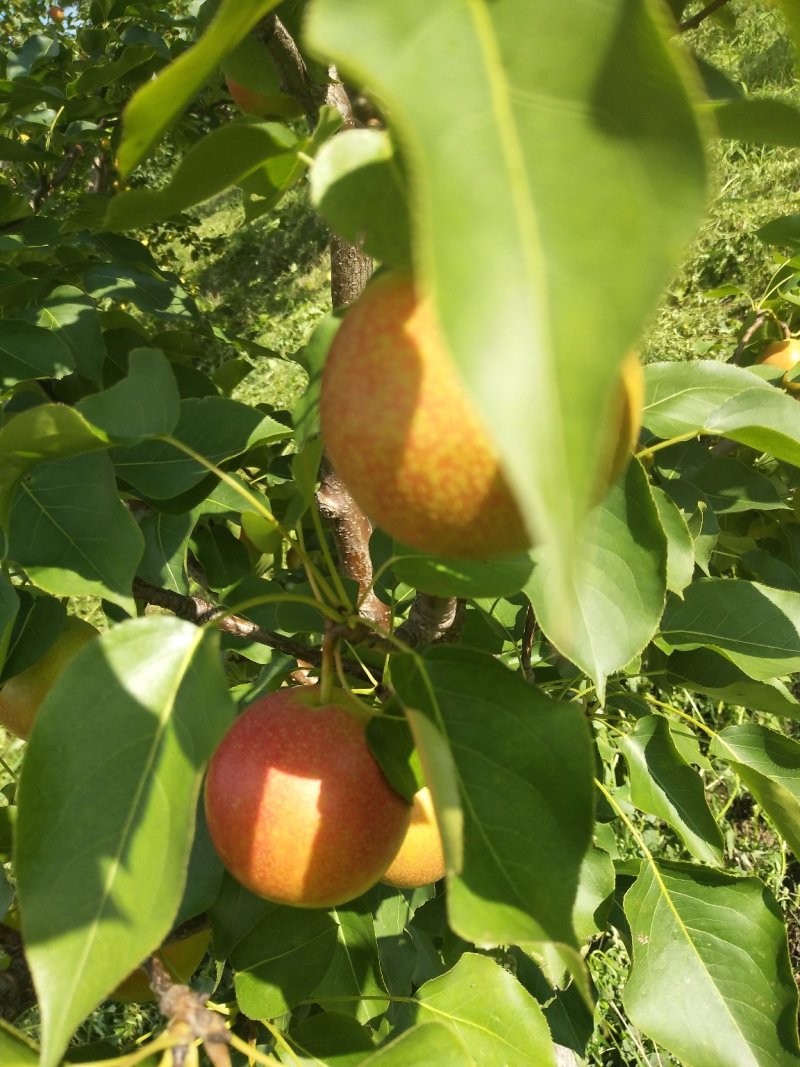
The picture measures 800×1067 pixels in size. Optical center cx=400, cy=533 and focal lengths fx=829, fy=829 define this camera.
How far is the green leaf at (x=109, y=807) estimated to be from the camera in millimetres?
549

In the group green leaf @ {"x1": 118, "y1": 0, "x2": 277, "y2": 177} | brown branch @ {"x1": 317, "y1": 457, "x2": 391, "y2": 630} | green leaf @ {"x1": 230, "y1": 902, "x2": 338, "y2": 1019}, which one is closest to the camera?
green leaf @ {"x1": 118, "y1": 0, "x2": 277, "y2": 177}

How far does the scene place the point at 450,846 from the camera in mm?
476

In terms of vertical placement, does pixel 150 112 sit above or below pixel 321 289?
above

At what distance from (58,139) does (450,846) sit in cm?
185

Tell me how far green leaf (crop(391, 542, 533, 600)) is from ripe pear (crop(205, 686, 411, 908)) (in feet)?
0.50

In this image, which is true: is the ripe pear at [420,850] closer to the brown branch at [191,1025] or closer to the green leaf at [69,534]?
the brown branch at [191,1025]

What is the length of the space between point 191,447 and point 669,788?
2.43ft

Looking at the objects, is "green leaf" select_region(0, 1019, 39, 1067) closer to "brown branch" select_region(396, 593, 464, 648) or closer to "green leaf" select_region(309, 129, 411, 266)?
"brown branch" select_region(396, 593, 464, 648)

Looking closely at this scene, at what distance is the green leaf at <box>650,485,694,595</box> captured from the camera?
0.96 metres

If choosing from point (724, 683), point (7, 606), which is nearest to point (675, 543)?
point (724, 683)

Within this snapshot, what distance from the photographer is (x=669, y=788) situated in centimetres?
107

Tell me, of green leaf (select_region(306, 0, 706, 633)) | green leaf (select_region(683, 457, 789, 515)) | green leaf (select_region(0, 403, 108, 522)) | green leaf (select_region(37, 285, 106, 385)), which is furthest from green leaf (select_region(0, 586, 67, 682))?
green leaf (select_region(683, 457, 789, 515))

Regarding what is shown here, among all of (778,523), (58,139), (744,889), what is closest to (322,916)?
(744,889)

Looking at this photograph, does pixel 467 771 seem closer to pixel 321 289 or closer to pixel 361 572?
pixel 361 572
